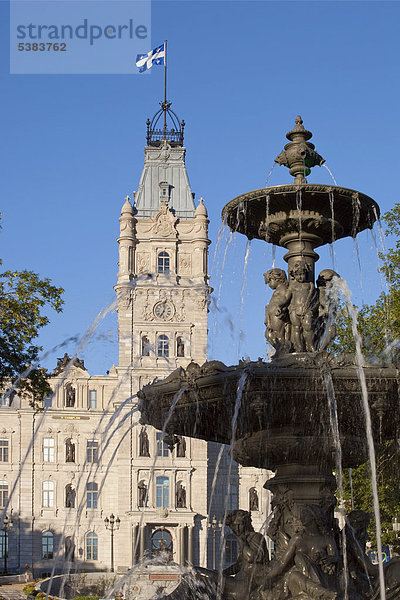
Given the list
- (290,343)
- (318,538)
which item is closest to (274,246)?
(290,343)

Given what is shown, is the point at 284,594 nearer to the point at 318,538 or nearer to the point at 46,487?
the point at 318,538

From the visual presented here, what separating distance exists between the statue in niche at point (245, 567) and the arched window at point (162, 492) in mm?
49671

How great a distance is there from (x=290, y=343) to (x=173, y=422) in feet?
5.83

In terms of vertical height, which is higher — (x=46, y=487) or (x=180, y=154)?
(x=180, y=154)

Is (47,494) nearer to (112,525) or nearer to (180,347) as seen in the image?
(112,525)

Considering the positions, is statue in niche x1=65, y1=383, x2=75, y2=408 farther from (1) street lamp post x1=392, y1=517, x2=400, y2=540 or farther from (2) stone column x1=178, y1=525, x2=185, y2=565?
(1) street lamp post x1=392, y1=517, x2=400, y2=540

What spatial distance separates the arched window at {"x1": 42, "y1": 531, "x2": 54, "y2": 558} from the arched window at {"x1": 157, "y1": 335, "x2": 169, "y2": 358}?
13337 millimetres

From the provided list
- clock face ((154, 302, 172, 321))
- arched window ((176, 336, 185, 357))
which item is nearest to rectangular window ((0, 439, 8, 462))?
arched window ((176, 336, 185, 357))

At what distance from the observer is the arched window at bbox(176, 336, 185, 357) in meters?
63.0

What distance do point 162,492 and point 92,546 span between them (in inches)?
215

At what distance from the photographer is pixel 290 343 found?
40.0ft

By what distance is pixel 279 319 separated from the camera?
40.2ft

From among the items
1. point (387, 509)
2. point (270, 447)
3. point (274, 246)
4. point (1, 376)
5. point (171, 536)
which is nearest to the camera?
point (270, 447)

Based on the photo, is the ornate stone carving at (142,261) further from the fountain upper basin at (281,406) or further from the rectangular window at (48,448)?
the fountain upper basin at (281,406)
